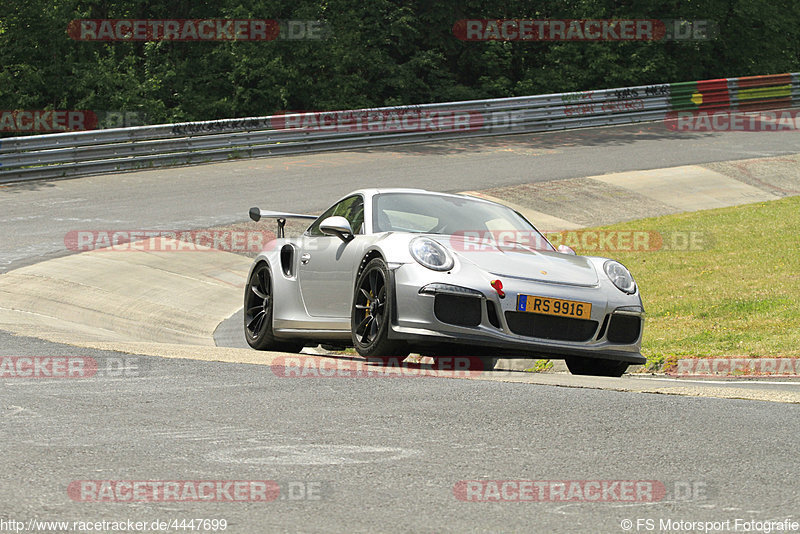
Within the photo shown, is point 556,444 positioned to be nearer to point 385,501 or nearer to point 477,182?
point 385,501

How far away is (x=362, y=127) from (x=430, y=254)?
1858cm

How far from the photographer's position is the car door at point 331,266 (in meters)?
8.02

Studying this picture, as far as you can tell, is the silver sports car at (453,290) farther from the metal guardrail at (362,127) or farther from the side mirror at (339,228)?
the metal guardrail at (362,127)

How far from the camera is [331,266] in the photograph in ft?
27.2

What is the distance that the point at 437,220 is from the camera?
8336 millimetres

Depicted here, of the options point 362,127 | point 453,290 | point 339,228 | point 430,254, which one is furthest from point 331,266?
point 362,127

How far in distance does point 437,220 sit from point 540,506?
4727mm

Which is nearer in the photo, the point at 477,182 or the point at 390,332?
the point at 390,332

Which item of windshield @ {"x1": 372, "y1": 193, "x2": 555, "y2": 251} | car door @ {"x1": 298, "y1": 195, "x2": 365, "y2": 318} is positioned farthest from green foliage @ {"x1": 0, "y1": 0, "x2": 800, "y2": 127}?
windshield @ {"x1": 372, "y1": 193, "x2": 555, "y2": 251}

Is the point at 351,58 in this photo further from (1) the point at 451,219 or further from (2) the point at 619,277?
(2) the point at 619,277

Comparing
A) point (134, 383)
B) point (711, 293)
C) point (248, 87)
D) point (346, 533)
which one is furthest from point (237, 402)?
point (248, 87)

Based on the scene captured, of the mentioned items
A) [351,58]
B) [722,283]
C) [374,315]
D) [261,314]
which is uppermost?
[351,58]

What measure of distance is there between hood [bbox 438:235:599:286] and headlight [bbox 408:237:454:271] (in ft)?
0.43

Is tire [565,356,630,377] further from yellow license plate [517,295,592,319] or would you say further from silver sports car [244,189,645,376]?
yellow license plate [517,295,592,319]
